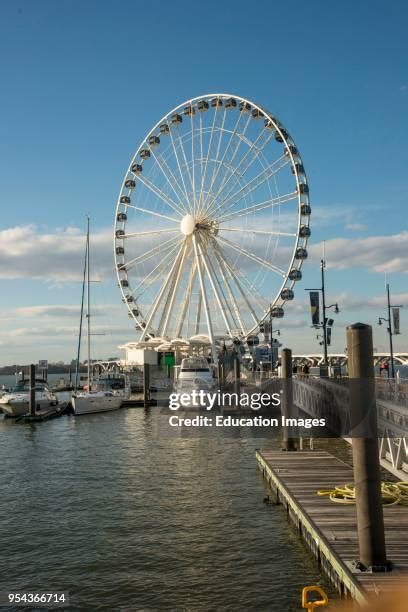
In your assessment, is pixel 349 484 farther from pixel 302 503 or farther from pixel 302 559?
pixel 302 559

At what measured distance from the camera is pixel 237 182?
52719 mm

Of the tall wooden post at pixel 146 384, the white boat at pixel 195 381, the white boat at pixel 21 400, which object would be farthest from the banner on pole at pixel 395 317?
the white boat at pixel 21 400

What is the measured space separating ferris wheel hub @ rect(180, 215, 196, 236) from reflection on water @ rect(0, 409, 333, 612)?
A: 31430 mm

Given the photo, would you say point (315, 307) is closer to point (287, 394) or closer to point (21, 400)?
point (287, 394)

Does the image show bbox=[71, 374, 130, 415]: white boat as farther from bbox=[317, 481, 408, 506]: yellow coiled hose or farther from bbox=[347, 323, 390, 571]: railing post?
bbox=[347, 323, 390, 571]: railing post

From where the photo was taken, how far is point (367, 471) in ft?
31.4

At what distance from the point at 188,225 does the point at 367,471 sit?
47.8m

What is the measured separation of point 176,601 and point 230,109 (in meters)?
48.5

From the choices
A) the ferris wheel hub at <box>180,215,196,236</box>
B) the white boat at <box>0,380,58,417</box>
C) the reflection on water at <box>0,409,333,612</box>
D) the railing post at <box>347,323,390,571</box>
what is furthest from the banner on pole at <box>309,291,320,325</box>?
the railing post at <box>347,323,390,571</box>

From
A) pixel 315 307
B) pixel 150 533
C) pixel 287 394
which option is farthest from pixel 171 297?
pixel 150 533

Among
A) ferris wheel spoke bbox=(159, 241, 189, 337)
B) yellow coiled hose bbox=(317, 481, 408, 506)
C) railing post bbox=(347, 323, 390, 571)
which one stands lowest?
yellow coiled hose bbox=(317, 481, 408, 506)

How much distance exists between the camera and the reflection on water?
1154 cm

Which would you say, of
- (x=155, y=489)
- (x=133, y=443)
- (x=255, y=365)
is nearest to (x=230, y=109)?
(x=255, y=365)

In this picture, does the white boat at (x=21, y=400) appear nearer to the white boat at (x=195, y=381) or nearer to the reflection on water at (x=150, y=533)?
the white boat at (x=195, y=381)
